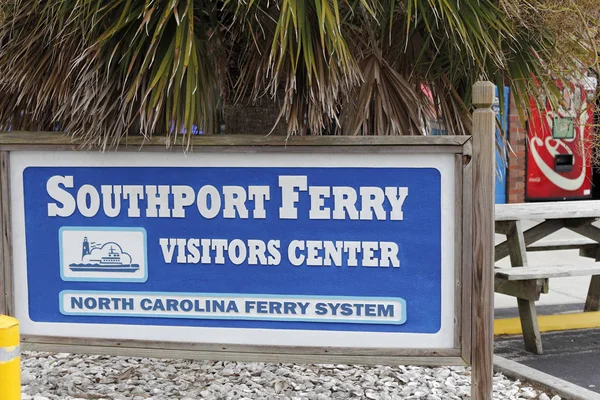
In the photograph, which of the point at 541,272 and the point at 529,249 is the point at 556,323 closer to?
the point at 529,249

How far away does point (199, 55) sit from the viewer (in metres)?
3.33

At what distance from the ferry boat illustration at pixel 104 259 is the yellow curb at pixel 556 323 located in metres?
3.24

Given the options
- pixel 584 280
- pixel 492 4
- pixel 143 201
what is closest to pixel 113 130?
pixel 143 201

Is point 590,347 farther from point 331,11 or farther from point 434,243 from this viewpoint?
point 331,11

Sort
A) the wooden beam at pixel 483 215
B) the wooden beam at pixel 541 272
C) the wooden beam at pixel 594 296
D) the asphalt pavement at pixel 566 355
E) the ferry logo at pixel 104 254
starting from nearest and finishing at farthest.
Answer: the wooden beam at pixel 483 215, the ferry logo at pixel 104 254, the asphalt pavement at pixel 566 355, the wooden beam at pixel 541 272, the wooden beam at pixel 594 296

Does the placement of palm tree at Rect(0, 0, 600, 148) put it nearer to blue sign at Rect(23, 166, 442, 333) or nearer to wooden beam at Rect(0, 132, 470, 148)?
wooden beam at Rect(0, 132, 470, 148)

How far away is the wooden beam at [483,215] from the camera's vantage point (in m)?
3.04

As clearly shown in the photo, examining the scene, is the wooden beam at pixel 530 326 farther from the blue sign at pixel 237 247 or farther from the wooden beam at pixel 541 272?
the blue sign at pixel 237 247

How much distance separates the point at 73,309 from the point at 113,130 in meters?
0.85

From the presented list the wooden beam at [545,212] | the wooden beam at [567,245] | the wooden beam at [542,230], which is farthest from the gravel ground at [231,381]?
the wooden beam at [567,245]

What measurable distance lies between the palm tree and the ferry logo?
43cm

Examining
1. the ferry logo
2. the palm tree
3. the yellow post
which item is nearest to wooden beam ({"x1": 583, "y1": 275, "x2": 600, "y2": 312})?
the palm tree

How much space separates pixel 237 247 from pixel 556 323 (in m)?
3.47

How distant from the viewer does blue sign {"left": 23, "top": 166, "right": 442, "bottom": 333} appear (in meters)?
3.12
